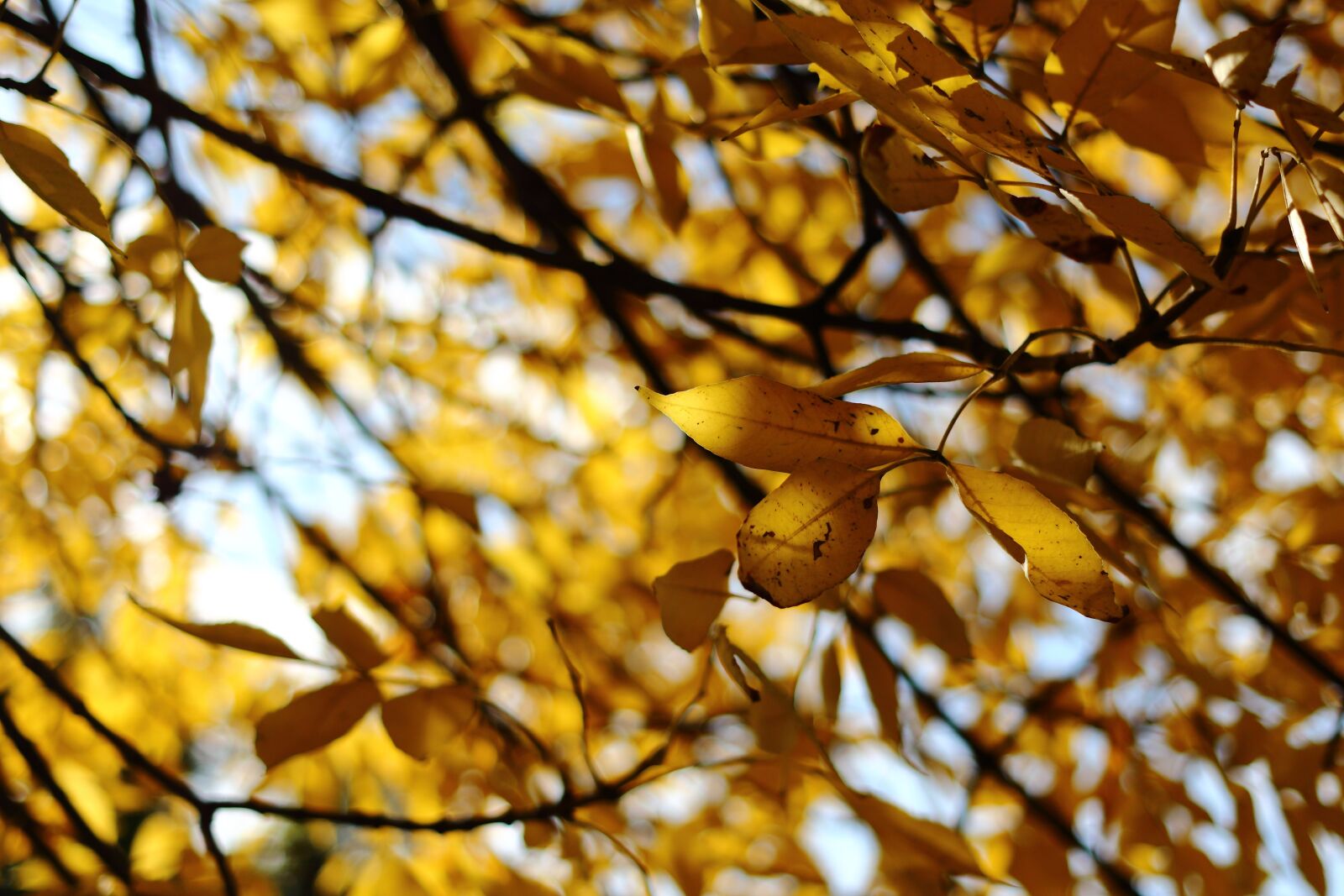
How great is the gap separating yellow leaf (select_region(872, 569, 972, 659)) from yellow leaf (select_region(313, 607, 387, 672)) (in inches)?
11.7

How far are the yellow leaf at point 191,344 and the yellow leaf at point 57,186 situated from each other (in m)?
0.09

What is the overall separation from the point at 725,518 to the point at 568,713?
1.08 feet

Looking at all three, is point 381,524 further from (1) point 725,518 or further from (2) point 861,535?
(2) point 861,535

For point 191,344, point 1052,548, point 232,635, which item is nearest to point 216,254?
point 191,344

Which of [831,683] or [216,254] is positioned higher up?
[216,254]

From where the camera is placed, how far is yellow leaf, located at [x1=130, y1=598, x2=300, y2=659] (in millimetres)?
481

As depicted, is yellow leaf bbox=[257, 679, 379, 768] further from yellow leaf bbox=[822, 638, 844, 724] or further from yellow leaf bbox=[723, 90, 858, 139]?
yellow leaf bbox=[723, 90, 858, 139]

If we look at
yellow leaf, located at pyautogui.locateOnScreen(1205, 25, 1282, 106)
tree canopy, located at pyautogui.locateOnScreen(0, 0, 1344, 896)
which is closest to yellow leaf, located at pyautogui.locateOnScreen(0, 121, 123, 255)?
tree canopy, located at pyautogui.locateOnScreen(0, 0, 1344, 896)

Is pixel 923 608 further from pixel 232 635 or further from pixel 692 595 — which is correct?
pixel 232 635

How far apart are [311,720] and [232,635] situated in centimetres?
8

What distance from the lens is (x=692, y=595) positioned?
44cm

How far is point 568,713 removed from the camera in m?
1.20

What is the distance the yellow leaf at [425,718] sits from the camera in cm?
54

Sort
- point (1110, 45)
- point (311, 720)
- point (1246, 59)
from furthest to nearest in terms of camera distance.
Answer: point (311, 720) < point (1110, 45) < point (1246, 59)
